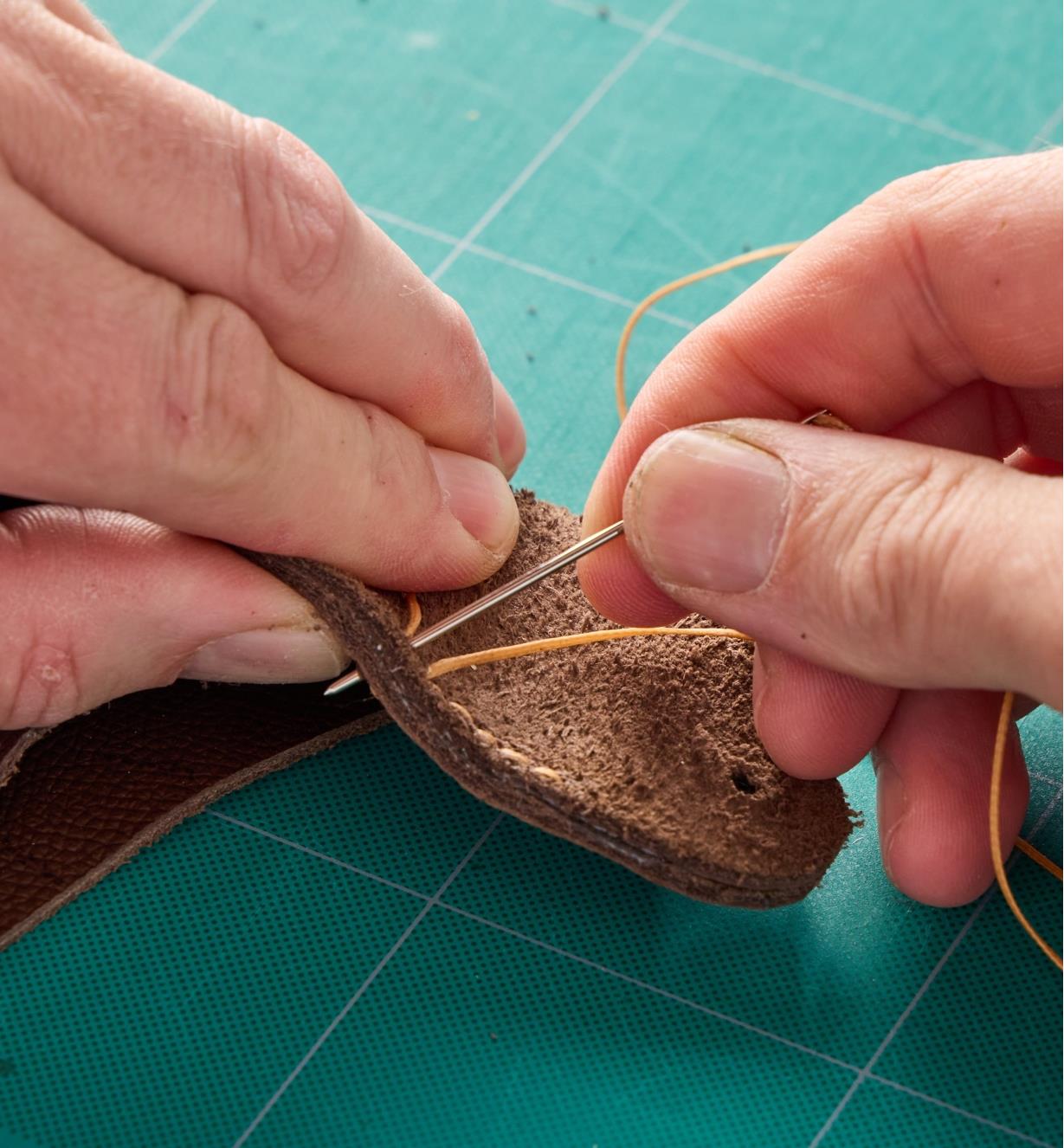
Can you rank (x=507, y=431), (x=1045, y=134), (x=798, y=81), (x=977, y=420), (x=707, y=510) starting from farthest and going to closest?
(x=798, y=81), (x=1045, y=134), (x=507, y=431), (x=977, y=420), (x=707, y=510)

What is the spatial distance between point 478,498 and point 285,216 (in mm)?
322

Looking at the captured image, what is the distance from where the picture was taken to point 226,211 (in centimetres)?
108

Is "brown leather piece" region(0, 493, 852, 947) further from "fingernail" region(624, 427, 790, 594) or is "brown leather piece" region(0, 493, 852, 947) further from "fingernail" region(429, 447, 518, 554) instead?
"fingernail" region(624, 427, 790, 594)

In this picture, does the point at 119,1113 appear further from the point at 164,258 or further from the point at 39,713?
the point at 164,258

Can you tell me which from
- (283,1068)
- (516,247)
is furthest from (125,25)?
(283,1068)

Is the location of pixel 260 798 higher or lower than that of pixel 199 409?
lower

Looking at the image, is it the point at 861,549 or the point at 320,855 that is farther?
the point at 320,855

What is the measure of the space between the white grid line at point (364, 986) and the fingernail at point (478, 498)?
0.27 m

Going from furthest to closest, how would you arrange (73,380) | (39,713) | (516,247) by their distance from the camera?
(516,247) → (39,713) → (73,380)

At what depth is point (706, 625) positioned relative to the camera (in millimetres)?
1349

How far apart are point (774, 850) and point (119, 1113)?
58cm

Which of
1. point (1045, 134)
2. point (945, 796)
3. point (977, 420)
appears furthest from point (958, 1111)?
point (1045, 134)

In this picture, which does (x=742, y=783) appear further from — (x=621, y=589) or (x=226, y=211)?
(x=226, y=211)

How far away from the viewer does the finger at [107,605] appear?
1201 millimetres
